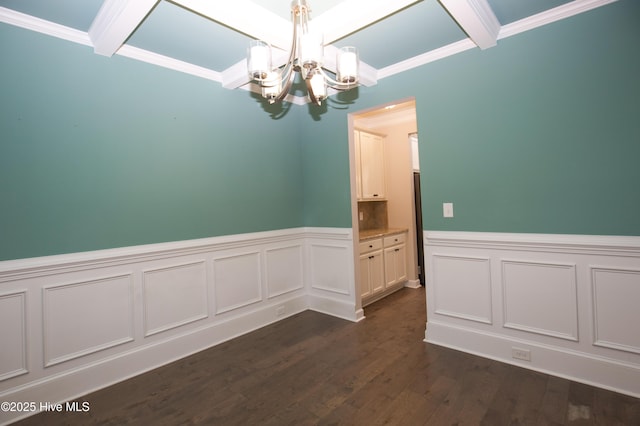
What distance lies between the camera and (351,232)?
3.65 meters

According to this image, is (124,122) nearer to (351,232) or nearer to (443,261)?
(351,232)

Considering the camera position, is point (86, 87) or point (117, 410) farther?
point (86, 87)

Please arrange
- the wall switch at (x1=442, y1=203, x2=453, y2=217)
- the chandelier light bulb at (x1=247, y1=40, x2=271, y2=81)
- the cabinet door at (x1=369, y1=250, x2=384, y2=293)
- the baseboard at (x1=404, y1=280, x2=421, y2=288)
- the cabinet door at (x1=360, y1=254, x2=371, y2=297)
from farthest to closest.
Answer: the baseboard at (x1=404, y1=280, x2=421, y2=288) < the cabinet door at (x1=369, y1=250, x2=384, y2=293) < the cabinet door at (x1=360, y1=254, x2=371, y2=297) < the wall switch at (x1=442, y1=203, x2=453, y2=217) < the chandelier light bulb at (x1=247, y1=40, x2=271, y2=81)

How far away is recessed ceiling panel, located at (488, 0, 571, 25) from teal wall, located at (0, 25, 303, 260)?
7.96 feet

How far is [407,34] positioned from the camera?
8.60 feet

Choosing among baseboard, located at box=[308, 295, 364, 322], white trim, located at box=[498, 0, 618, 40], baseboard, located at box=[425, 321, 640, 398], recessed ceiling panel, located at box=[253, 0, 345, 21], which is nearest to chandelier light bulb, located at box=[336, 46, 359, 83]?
recessed ceiling panel, located at box=[253, 0, 345, 21]

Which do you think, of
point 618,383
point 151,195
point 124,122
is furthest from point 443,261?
point 124,122

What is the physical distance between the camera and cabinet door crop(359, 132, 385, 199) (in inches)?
179

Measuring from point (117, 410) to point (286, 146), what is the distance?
3.00 metres

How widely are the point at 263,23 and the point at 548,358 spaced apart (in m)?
3.32

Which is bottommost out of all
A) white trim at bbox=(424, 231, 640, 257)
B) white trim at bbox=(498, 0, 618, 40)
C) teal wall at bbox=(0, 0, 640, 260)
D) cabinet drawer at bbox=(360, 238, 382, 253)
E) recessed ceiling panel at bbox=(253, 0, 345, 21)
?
cabinet drawer at bbox=(360, 238, 382, 253)

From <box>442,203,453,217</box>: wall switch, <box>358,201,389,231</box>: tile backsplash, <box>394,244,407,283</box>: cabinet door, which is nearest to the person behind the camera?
<box>442,203,453,217</box>: wall switch

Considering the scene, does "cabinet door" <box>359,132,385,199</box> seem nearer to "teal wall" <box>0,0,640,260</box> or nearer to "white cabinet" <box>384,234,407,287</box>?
"white cabinet" <box>384,234,407,287</box>

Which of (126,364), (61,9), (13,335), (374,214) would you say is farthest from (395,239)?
(61,9)
